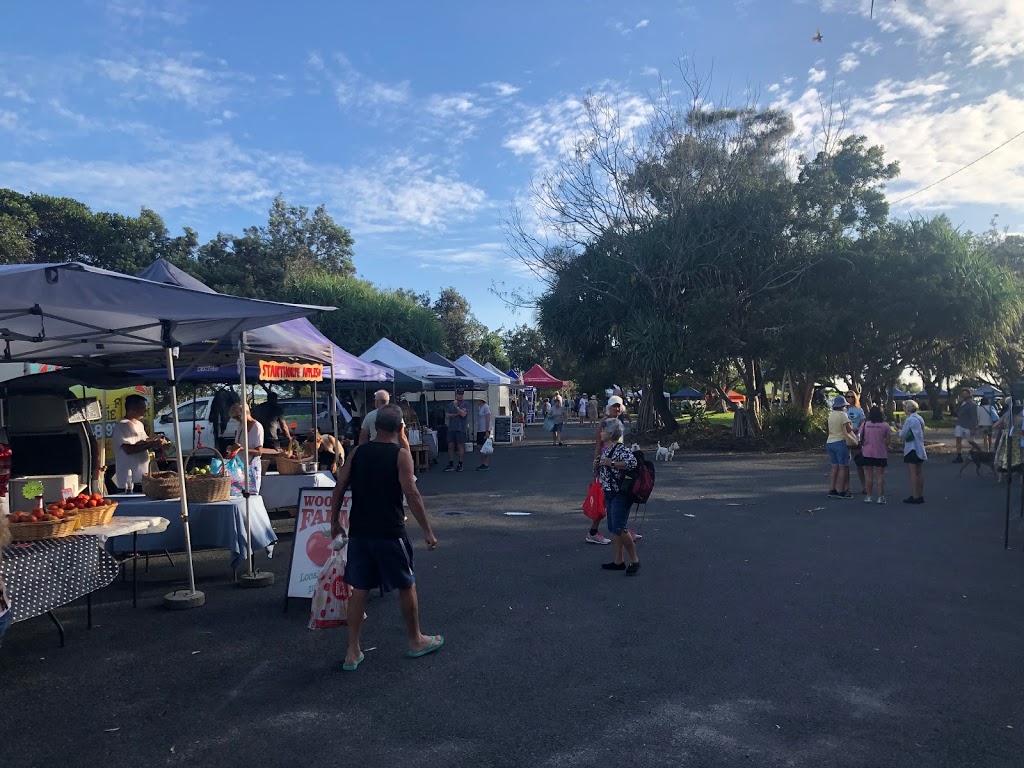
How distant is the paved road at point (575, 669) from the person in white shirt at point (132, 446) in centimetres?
133

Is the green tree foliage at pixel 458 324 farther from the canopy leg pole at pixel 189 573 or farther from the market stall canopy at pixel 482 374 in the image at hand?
the canopy leg pole at pixel 189 573

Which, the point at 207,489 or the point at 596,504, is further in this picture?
the point at 596,504

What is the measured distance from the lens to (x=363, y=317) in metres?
30.3

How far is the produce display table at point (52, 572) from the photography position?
4.81m

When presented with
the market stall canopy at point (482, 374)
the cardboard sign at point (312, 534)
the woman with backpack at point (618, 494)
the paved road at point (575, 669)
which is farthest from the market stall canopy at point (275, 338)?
the market stall canopy at point (482, 374)

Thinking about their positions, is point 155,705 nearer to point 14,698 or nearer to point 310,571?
point 14,698

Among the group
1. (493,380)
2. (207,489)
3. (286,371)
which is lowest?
(207,489)

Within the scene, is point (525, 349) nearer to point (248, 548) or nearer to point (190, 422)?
point (190, 422)

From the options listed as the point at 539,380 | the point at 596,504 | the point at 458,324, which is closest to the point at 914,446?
the point at 596,504

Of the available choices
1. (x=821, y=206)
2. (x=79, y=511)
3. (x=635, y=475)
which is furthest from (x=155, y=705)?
(x=821, y=206)

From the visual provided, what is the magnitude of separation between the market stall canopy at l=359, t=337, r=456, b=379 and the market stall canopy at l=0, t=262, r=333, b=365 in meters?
10.0

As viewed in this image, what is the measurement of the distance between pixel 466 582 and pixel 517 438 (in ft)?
77.5

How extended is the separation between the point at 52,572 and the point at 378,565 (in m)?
2.22

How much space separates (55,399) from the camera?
1042 centimetres
